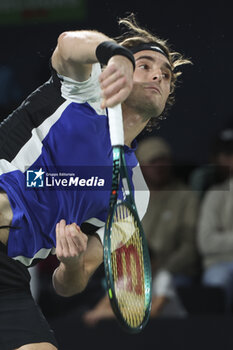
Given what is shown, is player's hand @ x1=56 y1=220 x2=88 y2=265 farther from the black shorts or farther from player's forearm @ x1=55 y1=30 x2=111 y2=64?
player's forearm @ x1=55 y1=30 x2=111 y2=64

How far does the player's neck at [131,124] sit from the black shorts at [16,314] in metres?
0.41

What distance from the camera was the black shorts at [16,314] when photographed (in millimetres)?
1758

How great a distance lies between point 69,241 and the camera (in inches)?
66.1

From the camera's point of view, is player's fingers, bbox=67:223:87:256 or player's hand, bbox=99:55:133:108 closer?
player's hand, bbox=99:55:133:108

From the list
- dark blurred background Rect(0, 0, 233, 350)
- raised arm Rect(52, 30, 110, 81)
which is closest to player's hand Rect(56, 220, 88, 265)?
raised arm Rect(52, 30, 110, 81)

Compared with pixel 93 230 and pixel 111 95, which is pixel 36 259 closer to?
pixel 93 230

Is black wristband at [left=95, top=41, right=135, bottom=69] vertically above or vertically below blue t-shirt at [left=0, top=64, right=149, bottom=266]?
above

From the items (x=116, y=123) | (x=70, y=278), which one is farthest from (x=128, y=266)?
(x=116, y=123)

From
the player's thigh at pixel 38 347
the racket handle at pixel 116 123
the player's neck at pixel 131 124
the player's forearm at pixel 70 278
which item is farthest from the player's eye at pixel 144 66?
the player's thigh at pixel 38 347

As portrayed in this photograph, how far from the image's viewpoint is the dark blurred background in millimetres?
2137

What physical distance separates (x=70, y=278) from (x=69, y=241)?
0.74ft

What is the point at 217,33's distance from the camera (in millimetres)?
2166

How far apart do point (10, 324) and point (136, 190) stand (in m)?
0.47

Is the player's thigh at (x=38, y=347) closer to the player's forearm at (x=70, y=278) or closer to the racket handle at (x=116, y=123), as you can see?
the player's forearm at (x=70, y=278)
